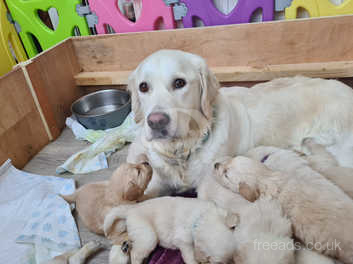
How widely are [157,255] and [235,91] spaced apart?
1.22 metres

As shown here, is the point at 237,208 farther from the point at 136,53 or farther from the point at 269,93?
the point at 136,53

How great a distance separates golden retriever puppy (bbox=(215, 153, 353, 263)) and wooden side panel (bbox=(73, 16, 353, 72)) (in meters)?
1.31

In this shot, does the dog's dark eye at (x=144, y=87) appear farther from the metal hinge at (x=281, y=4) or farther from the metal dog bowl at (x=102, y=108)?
the metal hinge at (x=281, y=4)

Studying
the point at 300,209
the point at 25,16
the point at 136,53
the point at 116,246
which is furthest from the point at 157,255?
the point at 25,16

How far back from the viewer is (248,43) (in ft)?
8.05

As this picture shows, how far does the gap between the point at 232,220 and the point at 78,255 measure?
824 millimetres

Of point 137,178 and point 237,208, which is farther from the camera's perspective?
point 137,178

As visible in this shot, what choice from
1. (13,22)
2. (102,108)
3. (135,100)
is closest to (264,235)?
(135,100)

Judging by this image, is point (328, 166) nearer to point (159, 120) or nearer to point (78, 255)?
point (159, 120)

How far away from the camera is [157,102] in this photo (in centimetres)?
129

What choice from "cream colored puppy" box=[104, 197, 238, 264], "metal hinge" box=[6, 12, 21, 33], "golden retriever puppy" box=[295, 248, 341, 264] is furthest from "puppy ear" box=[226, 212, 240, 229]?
"metal hinge" box=[6, 12, 21, 33]

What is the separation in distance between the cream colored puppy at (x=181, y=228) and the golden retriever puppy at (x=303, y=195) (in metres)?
0.19

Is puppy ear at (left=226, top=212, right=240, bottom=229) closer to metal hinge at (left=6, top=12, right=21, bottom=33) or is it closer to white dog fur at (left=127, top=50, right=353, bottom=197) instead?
white dog fur at (left=127, top=50, right=353, bottom=197)

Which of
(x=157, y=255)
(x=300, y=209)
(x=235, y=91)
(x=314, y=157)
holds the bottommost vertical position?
(x=157, y=255)
